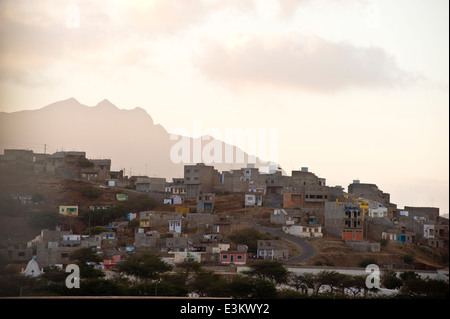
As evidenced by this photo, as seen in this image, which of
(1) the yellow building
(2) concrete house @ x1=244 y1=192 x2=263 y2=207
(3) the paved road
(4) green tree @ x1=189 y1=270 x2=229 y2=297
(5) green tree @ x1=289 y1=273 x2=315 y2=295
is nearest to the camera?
(4) green tree @ x1=189 y1=270 x2=229 y2=297

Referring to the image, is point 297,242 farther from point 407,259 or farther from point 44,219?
point 44,219

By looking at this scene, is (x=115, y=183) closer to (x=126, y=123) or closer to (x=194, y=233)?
(x=126, y=123)

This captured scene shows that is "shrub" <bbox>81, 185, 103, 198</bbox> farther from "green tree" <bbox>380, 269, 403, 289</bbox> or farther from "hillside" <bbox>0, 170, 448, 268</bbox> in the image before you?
"green tree" <bbox>380, 269, 403, 289</bbox>

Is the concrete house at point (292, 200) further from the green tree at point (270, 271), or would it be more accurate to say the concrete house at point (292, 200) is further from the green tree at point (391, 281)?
the green tree at point (391, 281)

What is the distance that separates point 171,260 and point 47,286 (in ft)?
11.5

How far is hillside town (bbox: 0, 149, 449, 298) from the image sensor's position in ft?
53.7

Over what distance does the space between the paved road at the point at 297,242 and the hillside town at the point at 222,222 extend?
2cm

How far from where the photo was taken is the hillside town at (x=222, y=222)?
1638 cm

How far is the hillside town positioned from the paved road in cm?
2

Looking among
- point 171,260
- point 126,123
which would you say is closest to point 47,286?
point 171,260

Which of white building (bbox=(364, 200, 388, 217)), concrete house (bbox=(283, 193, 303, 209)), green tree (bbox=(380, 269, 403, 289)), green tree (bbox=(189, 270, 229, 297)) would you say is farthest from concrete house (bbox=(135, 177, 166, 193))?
green tree (bbox=(380, 269, 403, 289))

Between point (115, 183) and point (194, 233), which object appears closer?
point (194, 233)

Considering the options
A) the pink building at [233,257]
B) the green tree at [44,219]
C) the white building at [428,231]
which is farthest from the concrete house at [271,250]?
the green tree at [44,219]
